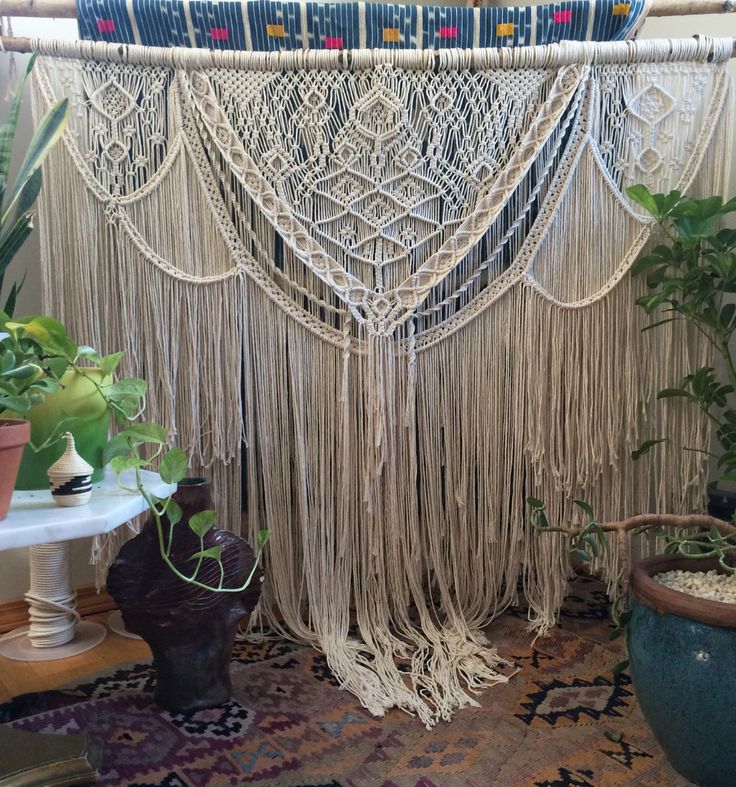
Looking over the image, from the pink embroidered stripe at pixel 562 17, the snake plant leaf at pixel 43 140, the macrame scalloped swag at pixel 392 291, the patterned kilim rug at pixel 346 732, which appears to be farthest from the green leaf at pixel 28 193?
the pink embroidered stripe at pixel 562 17

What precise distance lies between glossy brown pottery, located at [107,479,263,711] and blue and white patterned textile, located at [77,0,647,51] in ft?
2.21

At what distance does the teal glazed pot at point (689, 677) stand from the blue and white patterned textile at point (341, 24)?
0.84 meters

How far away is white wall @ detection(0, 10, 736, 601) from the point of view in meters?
1.31

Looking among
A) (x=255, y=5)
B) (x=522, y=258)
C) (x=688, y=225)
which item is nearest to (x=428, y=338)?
(x=522, y=258)

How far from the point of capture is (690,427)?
126cm

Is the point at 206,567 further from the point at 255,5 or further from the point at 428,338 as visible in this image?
the point at 255,5

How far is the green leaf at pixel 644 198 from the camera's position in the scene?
1.14 meters

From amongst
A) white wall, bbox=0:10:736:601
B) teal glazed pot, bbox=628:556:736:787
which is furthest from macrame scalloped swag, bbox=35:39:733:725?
teal glazed pot, bbox=628:556:736:787

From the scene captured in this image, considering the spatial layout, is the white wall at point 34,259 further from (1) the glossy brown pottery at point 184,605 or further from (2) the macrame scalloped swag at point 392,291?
(1) the glossy brown pottery at point 184,605

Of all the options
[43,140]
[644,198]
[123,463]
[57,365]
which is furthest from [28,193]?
[644,198]

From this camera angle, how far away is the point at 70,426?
85 centimetres

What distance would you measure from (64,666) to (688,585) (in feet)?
3.03

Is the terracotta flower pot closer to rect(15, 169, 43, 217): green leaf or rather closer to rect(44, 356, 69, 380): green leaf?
rect(44, 356, 69, 380): green leaf

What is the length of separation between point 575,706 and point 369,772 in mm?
318
